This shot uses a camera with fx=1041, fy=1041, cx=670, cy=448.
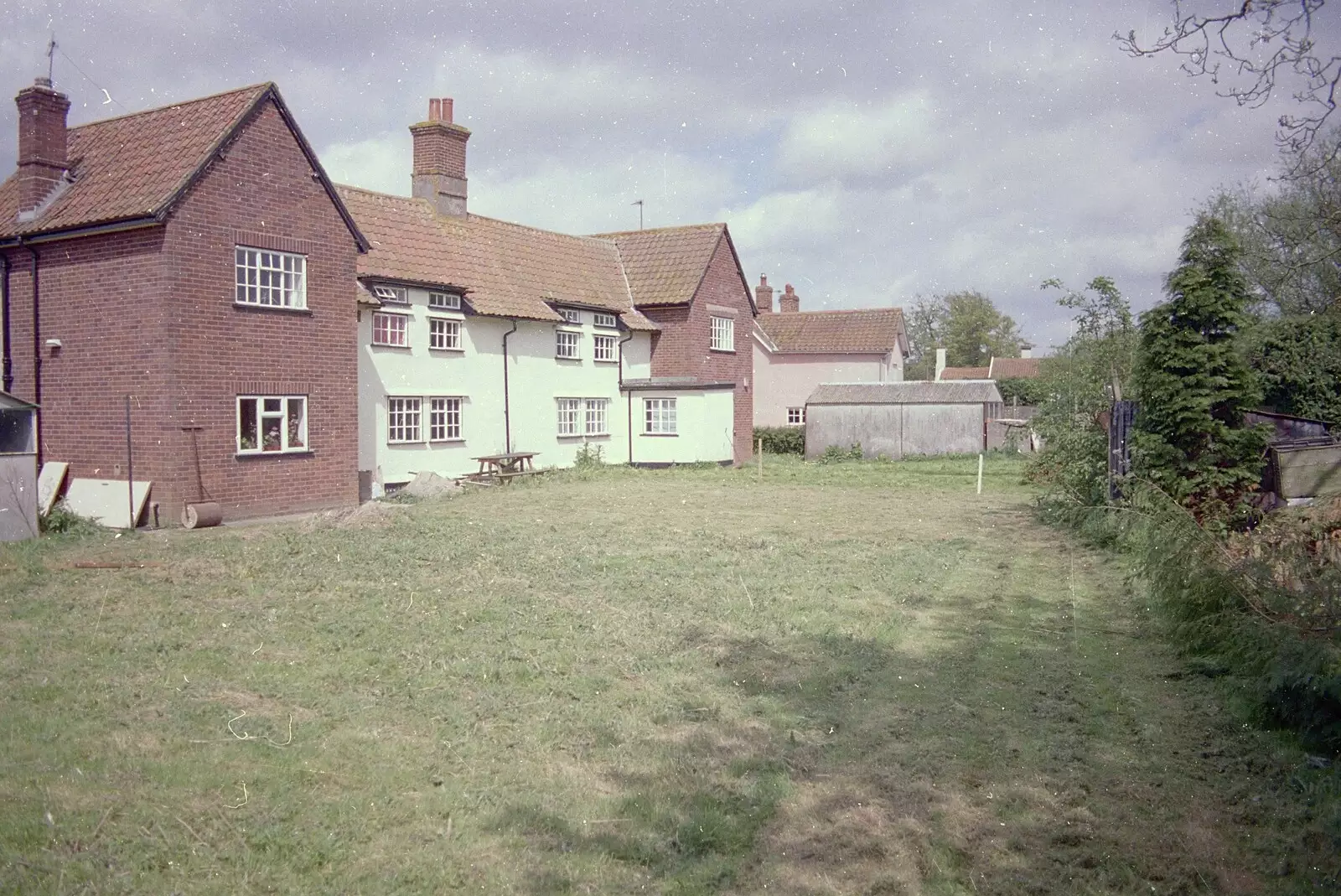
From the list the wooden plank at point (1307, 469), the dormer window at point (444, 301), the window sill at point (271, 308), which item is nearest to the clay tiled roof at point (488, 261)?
the dormer window at point (444, 301)

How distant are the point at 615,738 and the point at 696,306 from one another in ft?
99.7

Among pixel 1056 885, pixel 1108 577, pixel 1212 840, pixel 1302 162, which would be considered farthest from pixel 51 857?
pixel 1108 577

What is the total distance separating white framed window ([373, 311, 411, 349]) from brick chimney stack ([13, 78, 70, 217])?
737cm

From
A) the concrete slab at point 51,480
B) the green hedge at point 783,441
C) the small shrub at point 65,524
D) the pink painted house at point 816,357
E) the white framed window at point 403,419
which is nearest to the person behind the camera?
the small shrub at point 65,524

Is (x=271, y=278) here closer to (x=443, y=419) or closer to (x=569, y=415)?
(x=443, y=419)

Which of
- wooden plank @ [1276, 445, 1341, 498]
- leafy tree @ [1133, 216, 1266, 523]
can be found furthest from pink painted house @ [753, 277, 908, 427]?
wooden plank @ [1276, 445, 1341, 498]

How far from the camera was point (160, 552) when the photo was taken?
612 inches

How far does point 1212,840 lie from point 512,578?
9009mm

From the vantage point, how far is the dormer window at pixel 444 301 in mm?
27544

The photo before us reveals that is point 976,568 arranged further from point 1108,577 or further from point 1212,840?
point 1212,840

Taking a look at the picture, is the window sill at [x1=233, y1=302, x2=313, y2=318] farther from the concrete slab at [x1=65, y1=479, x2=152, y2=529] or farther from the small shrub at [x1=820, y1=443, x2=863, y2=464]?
the small shrub at [x1=820, y1=443, x2=863, y2=464]

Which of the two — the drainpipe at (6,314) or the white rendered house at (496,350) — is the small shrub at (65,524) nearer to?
the drainpipe at (6,314)

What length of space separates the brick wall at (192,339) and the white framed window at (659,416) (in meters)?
15.3


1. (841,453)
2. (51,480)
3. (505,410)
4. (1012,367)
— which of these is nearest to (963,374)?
(1012,367)
